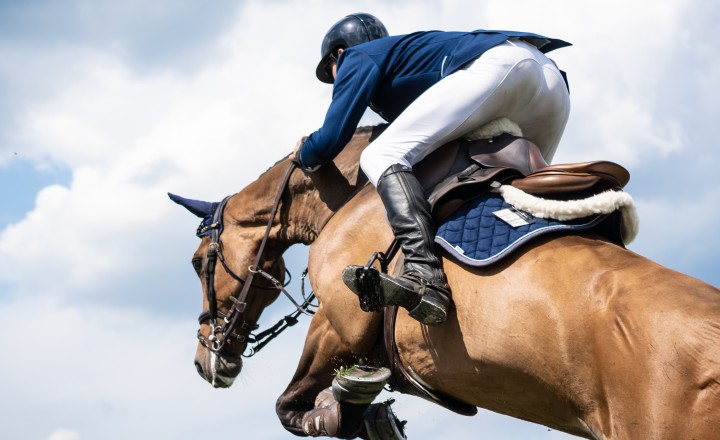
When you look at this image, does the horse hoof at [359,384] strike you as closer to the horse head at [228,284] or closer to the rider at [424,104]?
the rider at [424,104]

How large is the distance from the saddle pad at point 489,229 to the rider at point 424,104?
14 centimetres

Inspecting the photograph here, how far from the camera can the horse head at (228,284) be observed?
25.3 ft

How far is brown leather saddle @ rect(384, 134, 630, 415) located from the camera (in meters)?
5.36

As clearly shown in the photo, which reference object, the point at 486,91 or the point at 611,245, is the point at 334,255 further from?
the point at 611,245

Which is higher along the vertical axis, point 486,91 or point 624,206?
point 486,91

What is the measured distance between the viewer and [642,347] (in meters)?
4.32

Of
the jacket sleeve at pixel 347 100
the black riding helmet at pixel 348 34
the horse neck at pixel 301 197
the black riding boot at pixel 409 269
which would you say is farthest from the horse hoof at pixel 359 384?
the black riding helmet at pixel 348 34

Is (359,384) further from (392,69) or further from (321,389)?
(392,69)

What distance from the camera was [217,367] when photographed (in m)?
8.04

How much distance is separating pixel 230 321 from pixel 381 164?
2.66 metres

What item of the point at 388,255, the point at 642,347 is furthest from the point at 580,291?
the point at 388,255

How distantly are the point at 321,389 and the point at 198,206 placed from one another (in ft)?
7.82

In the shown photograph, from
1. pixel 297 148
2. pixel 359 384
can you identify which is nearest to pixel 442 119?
pixel 297 148

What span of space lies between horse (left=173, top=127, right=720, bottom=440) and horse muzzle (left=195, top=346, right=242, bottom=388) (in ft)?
3.16
